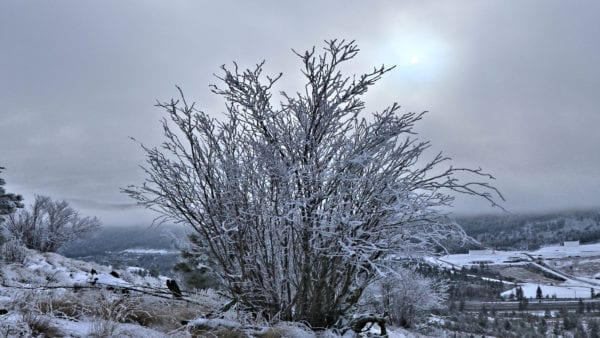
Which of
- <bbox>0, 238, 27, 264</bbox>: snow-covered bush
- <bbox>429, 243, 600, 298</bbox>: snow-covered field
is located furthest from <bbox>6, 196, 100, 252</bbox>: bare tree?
<bbox>429, 243, 600, 298</bbox>: snow-covered field

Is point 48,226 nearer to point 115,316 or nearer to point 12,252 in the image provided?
point 12,252

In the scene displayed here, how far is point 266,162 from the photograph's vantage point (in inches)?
157

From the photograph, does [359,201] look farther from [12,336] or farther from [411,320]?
[411,320]

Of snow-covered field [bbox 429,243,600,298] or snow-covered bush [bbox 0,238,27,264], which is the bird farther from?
snow-covered field [bbox 429,243,600,298]

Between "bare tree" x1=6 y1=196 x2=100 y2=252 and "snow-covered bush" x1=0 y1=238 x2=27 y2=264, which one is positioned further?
"bare tree" x1=6 y1=196 x2=100 y2=252

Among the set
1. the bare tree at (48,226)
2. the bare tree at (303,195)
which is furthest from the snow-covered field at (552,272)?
the bare tree at (303,195)

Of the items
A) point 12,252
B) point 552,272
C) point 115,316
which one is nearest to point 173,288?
point 115,316

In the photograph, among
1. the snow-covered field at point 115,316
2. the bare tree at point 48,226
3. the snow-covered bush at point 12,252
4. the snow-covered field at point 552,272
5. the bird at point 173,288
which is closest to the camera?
the snow-covered field at point 115,316

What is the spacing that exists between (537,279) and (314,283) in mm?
191523

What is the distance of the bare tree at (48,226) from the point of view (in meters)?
30.2

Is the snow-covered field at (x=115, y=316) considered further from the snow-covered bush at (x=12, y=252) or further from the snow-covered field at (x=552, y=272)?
the snow-covered field at (x=552, y=272)

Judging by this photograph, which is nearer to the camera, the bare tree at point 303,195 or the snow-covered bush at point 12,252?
the bare tree at point 303,195

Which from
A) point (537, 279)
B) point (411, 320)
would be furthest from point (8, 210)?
point (537, 279)

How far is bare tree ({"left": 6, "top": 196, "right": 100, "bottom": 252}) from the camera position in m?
30.2
